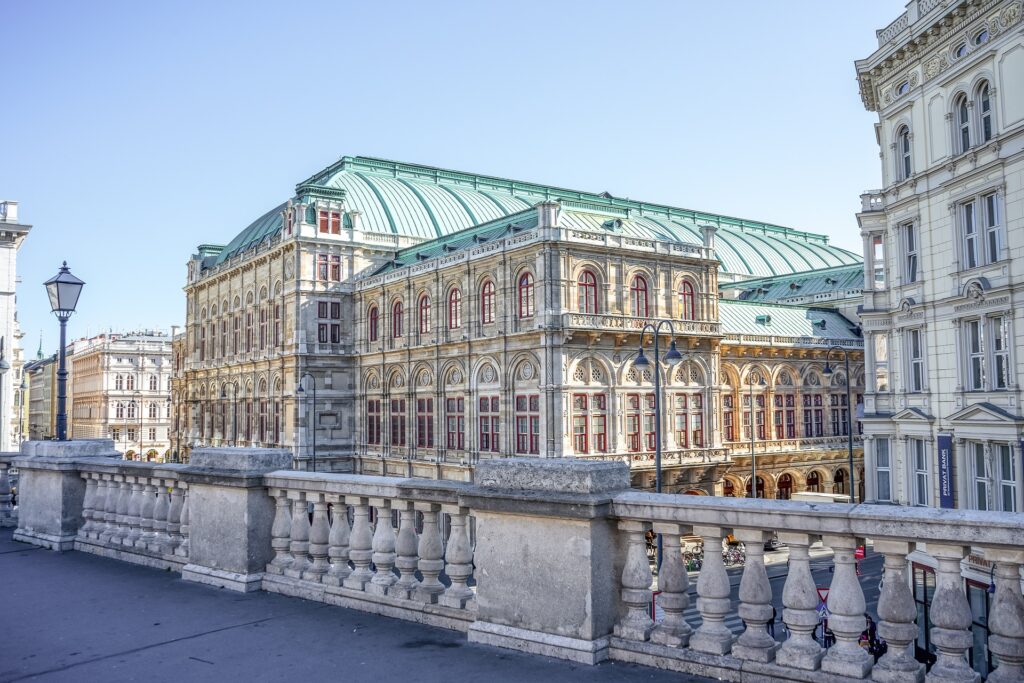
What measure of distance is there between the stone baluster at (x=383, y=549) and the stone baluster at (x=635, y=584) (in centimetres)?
237

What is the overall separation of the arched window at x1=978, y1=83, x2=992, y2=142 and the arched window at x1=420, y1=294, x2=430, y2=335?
33.1 metres

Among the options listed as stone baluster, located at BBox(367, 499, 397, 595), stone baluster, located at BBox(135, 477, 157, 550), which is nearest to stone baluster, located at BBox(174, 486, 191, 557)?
stone baluster, located at BBox(135, 477, 157, 550)

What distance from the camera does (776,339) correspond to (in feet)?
182

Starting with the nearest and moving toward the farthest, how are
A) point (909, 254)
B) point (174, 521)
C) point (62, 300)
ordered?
point (174, 521) < point (62, 300) < point (909, 254)

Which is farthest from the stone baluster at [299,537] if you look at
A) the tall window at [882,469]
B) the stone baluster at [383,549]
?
the tall window at [882,469]

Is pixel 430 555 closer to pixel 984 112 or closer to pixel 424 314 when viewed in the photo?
pixel 984 112

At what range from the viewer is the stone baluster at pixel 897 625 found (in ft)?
16.3

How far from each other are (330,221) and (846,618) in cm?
5606

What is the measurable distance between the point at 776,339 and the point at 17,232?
4876 cm

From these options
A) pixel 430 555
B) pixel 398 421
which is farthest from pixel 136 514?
pixel 398 421

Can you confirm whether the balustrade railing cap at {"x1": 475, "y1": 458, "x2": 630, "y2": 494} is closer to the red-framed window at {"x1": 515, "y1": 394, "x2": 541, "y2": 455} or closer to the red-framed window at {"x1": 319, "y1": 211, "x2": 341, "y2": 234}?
the red-framed window at {"x1": 515, "y1": 394, "x2": 541, "y2": 455}

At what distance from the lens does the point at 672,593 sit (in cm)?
603

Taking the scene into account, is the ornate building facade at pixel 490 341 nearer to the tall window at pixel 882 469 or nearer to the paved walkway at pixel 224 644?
the tall window at pixel 882 469

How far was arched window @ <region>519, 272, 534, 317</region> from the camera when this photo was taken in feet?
142
